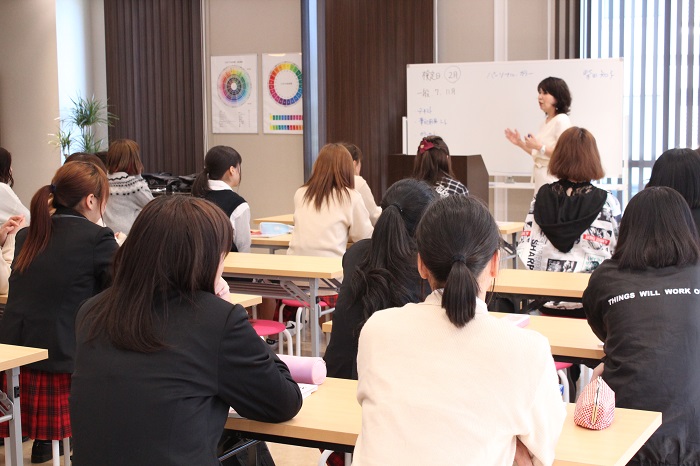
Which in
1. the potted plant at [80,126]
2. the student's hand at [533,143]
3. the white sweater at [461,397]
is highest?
the potted plant at [80,126]

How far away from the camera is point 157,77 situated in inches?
365

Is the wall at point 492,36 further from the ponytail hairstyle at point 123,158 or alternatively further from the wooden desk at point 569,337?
the wooden desk at point 569,337

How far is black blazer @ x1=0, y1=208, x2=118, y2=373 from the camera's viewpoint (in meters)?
3.18

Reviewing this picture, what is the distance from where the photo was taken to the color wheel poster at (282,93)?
867 cm

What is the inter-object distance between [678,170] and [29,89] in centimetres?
759

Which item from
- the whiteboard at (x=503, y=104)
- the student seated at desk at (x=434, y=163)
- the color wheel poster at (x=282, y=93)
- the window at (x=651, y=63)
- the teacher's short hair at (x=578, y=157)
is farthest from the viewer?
the color wheel poster at (x=282, y=93)

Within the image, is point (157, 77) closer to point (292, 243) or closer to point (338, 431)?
point (292, 243)

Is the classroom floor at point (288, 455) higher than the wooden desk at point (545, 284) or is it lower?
lower

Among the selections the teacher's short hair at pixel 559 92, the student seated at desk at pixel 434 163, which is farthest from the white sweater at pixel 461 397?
the teacher's short hair at pixel 559 92

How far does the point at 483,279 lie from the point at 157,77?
808 cm

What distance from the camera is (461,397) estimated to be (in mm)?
1571

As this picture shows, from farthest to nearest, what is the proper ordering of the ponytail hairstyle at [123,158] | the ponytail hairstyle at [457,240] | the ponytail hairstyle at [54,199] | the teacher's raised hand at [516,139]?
the teacher's raised hand at [516,139], the ponytail hairstyle at [123,158], the ponytail hairstyle at [54,199], the ponytail hairstyle at [457,240]

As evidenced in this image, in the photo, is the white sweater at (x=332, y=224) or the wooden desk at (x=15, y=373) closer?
the wooden desk at (x=15, y=373)

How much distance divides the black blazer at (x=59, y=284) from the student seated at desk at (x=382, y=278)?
3.66ft
